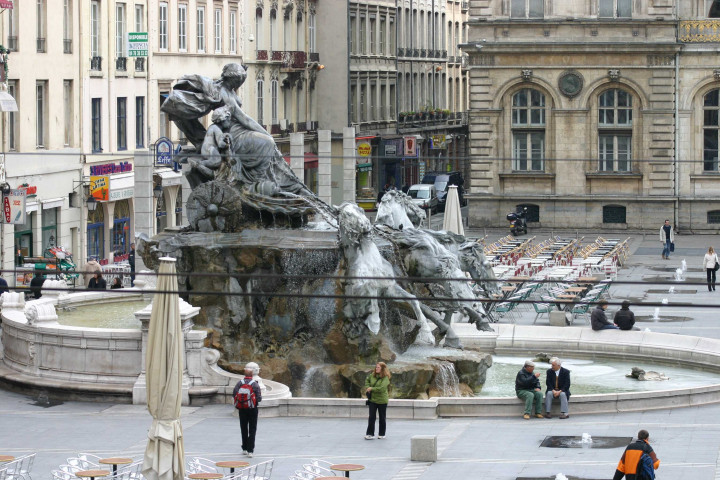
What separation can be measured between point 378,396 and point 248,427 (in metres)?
2.06

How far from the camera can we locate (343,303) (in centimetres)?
2920

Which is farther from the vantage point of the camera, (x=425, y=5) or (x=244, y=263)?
(x=425, y=5)

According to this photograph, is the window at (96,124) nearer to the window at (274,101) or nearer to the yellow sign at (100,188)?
the yellow sign at (100,188)

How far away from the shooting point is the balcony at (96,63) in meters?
57.8

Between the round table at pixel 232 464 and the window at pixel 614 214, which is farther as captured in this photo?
the window at pixel 614 214

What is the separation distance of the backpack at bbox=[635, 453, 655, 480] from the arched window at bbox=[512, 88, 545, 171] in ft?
145

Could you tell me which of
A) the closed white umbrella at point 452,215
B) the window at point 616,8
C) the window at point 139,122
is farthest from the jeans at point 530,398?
the window at point 616,8

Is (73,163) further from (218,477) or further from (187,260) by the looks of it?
(218,477)

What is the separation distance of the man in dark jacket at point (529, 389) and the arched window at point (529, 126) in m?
38.0

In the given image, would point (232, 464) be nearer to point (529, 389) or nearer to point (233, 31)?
point (529, 389)

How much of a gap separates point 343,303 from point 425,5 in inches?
2827

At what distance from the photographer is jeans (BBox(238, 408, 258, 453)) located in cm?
2458

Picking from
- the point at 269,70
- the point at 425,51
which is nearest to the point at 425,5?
the point at 425,51

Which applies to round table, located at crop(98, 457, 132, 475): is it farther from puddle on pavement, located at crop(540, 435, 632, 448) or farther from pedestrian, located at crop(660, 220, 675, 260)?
pedestrian, located at crop(660, 220, 675, 260)
